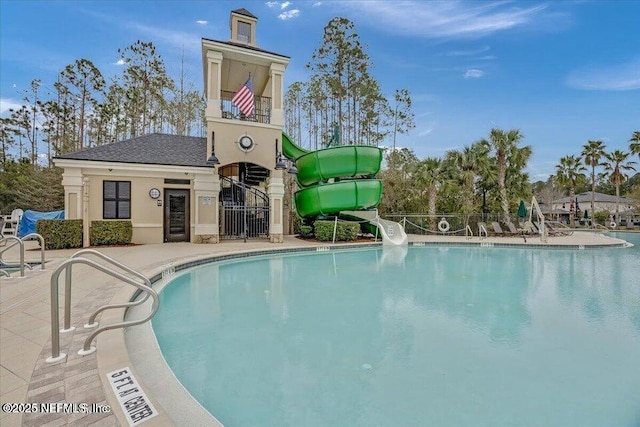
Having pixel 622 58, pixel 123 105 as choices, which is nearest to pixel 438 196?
pixel 622 58

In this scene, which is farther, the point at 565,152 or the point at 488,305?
the point at 565,152

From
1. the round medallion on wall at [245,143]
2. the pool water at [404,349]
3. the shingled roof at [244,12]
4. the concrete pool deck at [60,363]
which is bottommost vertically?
the pool water at [404,349]

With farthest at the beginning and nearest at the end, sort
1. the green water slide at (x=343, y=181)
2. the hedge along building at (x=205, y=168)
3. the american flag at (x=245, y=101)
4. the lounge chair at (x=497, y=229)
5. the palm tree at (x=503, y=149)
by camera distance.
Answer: the palm tree at (x=503, y=149) < the lounge chair at (x=497, y=229) < the green water slide at (x=343, y=181) < the american flag at (x=245, y=101) < the hedge along building at (x=205, y=168)

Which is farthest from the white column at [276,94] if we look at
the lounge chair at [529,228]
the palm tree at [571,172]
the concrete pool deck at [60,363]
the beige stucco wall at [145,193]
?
the palm tree at [571,172]

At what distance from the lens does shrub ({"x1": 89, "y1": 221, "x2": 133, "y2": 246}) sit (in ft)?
36.1

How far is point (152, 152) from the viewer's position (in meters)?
12.8

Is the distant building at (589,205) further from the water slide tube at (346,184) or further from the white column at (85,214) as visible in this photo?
the white column at (85,214)

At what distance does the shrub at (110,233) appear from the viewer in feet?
36.1

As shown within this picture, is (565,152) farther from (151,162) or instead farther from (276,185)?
(151,162)

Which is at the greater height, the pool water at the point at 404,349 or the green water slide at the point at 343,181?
the green water slide at the point at 343,181

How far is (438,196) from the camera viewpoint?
22234 mm

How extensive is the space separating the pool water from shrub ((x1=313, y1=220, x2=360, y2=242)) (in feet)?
21.3

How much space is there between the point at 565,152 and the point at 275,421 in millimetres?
42851

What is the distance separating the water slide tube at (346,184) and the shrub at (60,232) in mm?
9130
